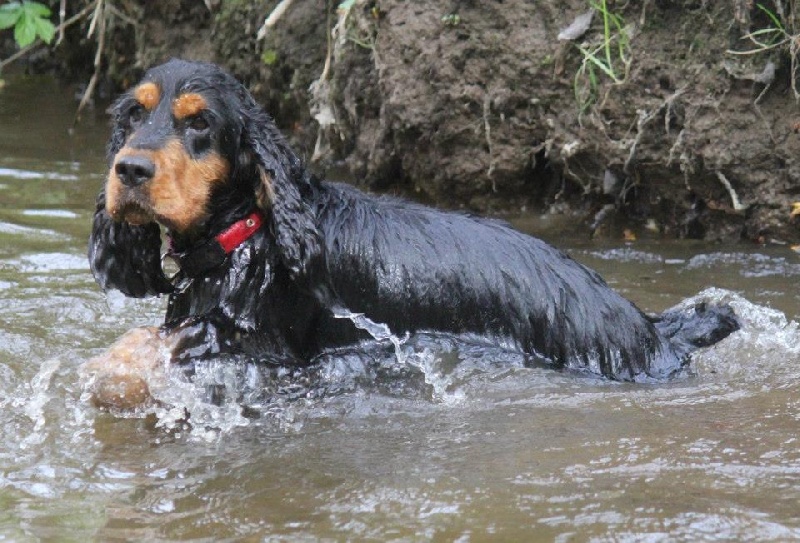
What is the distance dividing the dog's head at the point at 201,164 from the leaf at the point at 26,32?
3831 mm

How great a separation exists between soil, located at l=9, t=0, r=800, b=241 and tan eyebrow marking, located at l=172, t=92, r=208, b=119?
Answer: 3.14 meters

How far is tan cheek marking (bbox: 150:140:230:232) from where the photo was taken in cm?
437

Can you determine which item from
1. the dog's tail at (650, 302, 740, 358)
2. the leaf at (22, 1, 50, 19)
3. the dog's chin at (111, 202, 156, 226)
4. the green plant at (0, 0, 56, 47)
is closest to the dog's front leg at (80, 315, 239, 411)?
the dog's chin at (111, 202, 156, 226)

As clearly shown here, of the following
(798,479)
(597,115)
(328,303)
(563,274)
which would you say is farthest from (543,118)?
(798,479)

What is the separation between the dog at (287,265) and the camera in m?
4.58

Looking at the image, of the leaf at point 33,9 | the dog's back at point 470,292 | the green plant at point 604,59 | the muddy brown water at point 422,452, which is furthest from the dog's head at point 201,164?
the leaf at point 33,9

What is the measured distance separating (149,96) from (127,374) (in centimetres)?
113

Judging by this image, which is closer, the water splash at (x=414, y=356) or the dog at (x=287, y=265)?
the dog at (x=287, y=265)

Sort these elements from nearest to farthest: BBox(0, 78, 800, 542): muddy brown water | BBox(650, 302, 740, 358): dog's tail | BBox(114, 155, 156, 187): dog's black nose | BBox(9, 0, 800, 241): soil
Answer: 1. BBox(0, 78, 800, 542): muddy brown water
2. BBox(114, 155, 156, 187): dog's black nose
3. BBox(650, 302, 740, 358): dog's tail
4. BBox(9, 0, 800, 241): soil

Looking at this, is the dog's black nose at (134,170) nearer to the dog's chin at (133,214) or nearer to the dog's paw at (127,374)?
the dog's chin at (133,214)

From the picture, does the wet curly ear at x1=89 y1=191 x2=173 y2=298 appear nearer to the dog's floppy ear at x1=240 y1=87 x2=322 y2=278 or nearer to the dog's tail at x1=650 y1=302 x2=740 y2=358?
the dog's floppy ear at x1=240 y1=87 x2=322 y2=278

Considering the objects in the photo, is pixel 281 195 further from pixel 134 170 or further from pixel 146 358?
pixel 146 358

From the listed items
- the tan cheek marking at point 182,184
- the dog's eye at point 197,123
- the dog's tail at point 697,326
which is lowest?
the dog's tail at point 697,326

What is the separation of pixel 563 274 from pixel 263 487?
6.03ft
